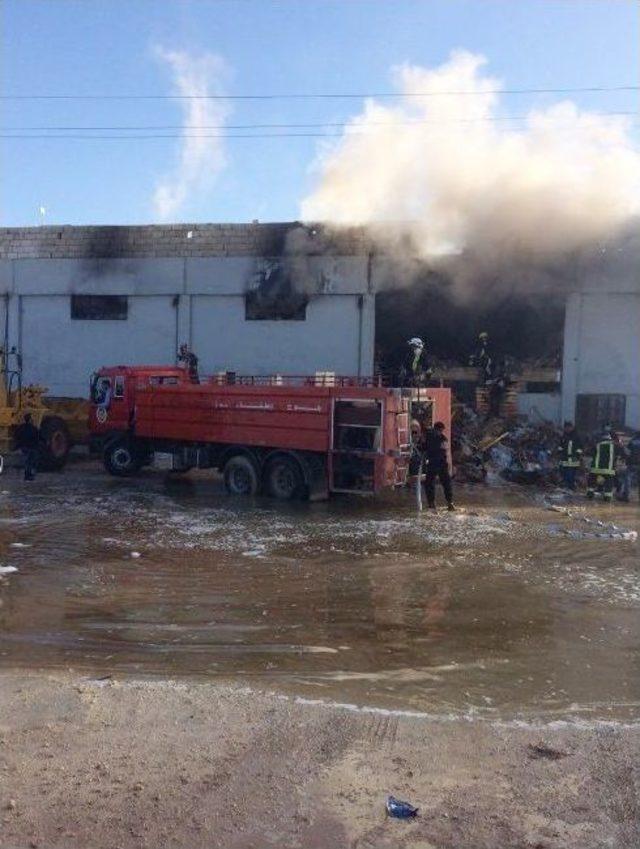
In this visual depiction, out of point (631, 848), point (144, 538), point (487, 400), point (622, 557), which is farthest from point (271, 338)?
point (631, 848)

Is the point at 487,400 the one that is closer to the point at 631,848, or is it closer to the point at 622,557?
the point at 622,557

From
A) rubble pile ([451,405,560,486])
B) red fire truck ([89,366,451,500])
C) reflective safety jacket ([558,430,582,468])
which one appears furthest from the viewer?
rubble pile ([451,405,560,486])

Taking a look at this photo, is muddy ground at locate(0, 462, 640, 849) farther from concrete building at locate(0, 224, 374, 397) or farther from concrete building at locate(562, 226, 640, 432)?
concrete building at locate(0, 224, 374, 397)

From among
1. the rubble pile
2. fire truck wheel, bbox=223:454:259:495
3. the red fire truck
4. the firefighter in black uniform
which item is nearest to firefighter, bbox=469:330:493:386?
the rubble pile

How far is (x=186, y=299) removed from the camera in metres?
23.0

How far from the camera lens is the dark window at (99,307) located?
926 inches

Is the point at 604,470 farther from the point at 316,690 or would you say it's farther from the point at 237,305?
the point at 237,305

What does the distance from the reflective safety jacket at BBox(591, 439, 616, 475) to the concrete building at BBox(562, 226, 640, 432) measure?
625 cm

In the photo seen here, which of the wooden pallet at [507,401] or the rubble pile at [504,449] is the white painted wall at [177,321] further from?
the rubble pile at [504,449]

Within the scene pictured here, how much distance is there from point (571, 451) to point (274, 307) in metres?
9.98

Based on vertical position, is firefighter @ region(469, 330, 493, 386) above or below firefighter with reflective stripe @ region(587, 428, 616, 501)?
above

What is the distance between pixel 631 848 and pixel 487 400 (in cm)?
1781

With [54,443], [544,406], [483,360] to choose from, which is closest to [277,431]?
[54,443]

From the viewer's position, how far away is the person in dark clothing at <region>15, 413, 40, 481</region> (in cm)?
1560
